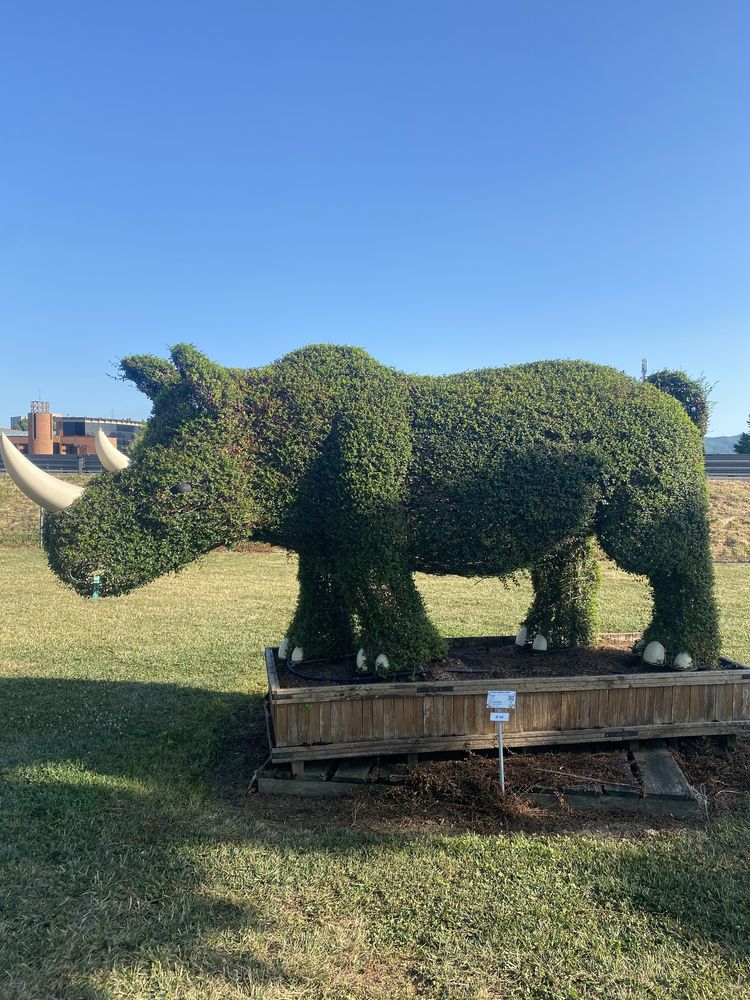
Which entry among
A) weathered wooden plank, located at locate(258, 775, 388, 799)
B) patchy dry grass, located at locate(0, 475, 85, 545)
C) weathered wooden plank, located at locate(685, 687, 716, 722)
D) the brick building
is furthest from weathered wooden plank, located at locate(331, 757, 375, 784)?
the brick building

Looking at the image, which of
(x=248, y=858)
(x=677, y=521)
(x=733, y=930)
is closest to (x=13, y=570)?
(x=248, y=858)

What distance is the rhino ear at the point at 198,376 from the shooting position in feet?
14.8

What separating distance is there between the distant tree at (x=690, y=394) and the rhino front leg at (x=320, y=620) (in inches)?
131

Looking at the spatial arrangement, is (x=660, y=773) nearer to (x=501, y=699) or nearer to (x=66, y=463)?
(x=501, y=699)

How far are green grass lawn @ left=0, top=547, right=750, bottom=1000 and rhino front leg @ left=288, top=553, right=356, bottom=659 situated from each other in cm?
89

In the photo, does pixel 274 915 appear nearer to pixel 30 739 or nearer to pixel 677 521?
pixel 30 739

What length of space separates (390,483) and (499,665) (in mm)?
1984

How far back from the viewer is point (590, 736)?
4.68 metres

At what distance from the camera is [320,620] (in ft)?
17.8

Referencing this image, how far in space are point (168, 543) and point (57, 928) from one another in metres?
2.19

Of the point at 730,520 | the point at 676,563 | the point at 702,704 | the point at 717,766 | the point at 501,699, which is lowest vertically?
the point at 717,766

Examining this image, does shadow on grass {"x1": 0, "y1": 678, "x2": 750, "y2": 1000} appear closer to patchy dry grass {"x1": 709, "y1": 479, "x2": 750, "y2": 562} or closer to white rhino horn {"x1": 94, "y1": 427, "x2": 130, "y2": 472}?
white rhino horn {"x1": 94, "y1": 427, "x2": 130, "y2": 472}

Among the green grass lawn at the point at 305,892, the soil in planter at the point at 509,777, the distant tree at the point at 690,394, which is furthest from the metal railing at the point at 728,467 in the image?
the green grass lawn at the point at 305,892

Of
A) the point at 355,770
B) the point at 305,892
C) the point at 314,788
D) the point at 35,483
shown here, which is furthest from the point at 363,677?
the point at 35,483
